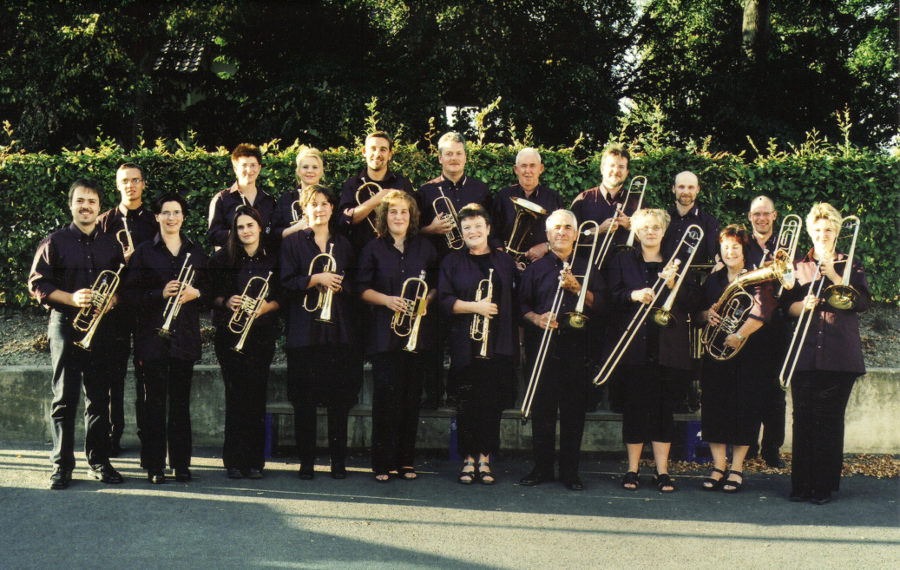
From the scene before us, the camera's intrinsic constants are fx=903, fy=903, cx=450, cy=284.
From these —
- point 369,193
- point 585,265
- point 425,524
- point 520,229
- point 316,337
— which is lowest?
point 425,524

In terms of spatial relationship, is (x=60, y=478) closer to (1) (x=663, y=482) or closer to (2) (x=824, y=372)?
(1) (x=663, y=482)

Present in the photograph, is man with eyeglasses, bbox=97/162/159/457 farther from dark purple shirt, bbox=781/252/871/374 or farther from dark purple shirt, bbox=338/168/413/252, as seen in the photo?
dark purple shirt, bbox=781/252/871/374

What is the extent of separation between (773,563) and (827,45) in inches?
559

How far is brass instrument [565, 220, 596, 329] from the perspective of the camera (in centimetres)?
596

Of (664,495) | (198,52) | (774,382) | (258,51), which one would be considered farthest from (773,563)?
(198,52)

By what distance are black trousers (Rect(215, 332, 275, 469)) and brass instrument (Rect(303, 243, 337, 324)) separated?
17.7 inches

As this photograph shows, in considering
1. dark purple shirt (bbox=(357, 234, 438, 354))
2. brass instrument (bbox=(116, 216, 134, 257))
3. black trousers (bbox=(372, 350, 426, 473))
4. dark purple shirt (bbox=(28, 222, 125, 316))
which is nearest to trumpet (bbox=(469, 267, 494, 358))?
dark purple shirt (bbox=(357, 234, 438, 354))

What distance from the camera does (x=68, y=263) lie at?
19.5 feet

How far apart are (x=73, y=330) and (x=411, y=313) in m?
2.23

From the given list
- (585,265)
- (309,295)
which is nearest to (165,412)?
(309,295)

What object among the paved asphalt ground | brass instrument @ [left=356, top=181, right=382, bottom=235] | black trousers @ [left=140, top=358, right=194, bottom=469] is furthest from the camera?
brass instrument @ [left=356, top=181, right=382, bottom=235]

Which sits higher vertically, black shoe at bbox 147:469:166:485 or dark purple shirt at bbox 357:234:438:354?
dark purple shirt at bbox 357:234:438:354

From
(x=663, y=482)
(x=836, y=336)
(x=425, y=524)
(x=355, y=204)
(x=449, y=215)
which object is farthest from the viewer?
(x=355, y=204)

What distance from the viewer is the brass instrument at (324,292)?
20.2 ft
